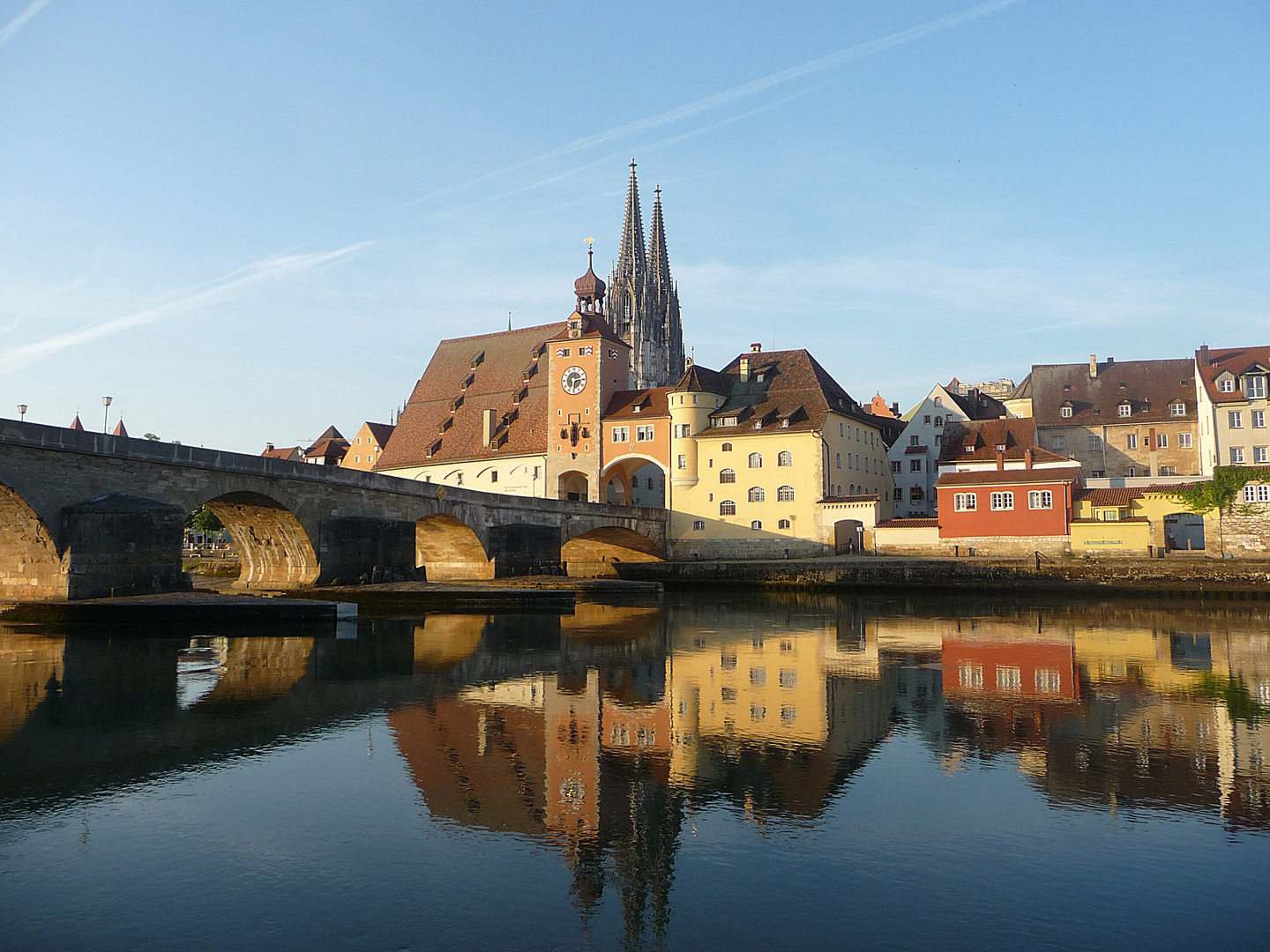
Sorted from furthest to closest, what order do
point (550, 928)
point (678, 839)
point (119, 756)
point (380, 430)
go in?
point (380, 430) → point (119, 756) → point (678, 839) → point (550, 928)

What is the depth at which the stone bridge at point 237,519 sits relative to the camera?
25.5 meters

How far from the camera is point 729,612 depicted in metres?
36.0

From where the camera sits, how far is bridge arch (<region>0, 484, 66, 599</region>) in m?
25.3

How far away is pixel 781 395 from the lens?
6297 cm

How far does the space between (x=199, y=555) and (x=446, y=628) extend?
2244 inches

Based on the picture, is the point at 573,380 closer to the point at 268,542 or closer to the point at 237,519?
the point at 268,542

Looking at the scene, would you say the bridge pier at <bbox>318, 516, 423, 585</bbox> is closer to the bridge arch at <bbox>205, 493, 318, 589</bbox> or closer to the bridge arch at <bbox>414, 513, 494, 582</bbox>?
the bridge arch at <bbox>205, 493, 318, 589</bbox>

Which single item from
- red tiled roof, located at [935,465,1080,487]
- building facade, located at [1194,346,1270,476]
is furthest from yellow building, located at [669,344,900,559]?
building facade, located at [1194,346,1270,476]

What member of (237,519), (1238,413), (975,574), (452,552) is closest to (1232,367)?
(1238,413)

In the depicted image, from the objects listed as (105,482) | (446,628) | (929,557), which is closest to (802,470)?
(929,557)

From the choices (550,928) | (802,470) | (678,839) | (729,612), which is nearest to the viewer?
(550,928)

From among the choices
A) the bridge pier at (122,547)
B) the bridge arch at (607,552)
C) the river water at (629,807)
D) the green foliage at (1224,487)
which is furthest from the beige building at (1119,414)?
the bridge pier at (122,547)

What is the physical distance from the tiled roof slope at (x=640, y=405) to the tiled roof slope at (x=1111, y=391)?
2852 centimetres

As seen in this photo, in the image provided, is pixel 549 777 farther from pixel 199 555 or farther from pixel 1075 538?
pixel 199 555
